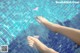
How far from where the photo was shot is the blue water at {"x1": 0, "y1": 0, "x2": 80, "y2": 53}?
1460 millimetres

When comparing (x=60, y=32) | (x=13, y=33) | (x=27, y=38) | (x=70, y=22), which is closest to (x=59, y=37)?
(x=60, y=32)

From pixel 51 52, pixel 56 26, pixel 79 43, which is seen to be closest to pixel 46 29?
pixel 56 26

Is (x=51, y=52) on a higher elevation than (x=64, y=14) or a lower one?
lower

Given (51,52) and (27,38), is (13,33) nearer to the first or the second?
(27,38)

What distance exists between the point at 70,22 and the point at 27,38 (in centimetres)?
38

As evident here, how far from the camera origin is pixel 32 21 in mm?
1485

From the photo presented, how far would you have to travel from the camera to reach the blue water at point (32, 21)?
1.46 metres

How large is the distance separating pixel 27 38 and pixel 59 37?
262 millimetres

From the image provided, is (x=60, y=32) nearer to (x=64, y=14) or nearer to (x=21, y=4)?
(x=64, y=14)

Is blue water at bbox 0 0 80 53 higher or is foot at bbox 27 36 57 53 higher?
blue water at bbox 0 0 80 53

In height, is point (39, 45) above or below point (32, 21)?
below

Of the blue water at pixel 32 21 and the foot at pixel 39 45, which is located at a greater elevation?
the blue water at pixel 32 21

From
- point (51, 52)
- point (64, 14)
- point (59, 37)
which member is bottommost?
point (51, 52)

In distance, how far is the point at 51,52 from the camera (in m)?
1.46
